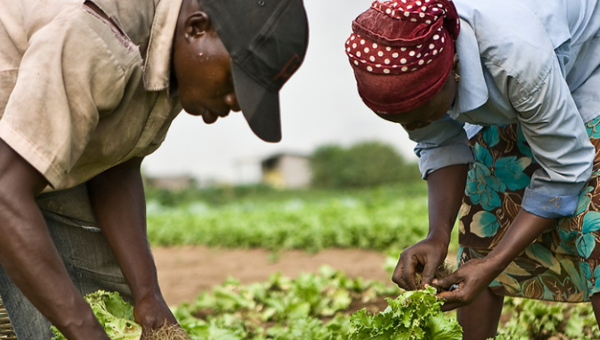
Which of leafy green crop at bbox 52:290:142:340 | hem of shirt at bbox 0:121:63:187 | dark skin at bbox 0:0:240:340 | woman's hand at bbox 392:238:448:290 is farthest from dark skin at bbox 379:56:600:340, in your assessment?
hem of shirt at bbox 0:121:63:187

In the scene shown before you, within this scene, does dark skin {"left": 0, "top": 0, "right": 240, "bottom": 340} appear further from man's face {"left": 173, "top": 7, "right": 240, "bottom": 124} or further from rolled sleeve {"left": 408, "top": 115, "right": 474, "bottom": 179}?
rolled sleeve {"left": 408, "top": 115, "right": 474, "bottom": 179}

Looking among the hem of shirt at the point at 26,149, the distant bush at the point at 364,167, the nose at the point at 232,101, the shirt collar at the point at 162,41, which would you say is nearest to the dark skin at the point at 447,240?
the nose at the point at 232,101

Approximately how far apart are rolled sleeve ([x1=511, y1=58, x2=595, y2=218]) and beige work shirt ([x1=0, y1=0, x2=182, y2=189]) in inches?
50.2

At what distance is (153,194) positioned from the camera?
79.7 ft

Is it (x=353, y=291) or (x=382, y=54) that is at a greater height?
(x=382, y=54)

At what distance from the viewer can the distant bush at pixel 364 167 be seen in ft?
126

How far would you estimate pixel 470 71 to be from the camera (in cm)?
247

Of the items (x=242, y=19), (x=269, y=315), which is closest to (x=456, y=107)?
(x=242, y=19)

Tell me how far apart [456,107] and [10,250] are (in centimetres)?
160

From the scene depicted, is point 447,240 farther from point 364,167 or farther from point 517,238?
point 364,167

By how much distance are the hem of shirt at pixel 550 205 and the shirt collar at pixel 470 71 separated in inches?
18.6

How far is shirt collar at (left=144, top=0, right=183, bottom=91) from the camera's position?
2.21 meters

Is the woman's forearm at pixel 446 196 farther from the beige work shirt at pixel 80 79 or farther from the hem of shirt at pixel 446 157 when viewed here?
the beige work shirt at pixel 80 79

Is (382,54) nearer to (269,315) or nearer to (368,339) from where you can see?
(368,339)
